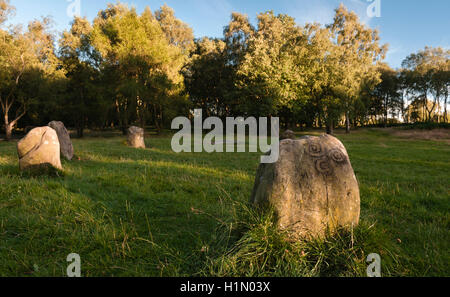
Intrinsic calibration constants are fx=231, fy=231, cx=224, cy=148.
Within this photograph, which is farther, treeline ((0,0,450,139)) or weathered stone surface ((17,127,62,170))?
treeline ((0,0,450,139))

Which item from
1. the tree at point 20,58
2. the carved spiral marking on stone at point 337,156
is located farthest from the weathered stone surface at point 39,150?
the tree at point 20,58

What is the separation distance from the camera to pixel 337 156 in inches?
127

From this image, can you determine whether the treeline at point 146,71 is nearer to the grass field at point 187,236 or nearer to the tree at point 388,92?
the tree at point 388,92

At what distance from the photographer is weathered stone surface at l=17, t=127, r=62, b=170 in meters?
6.89

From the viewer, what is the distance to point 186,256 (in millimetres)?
2902

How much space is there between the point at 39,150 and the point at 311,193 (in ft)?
25.5

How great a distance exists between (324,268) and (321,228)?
493mm

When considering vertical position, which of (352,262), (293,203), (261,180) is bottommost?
(352,262)

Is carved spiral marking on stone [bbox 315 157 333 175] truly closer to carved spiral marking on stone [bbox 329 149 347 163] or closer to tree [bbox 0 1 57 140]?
carved spiral marking on stone [bbox 329 149 347 163]

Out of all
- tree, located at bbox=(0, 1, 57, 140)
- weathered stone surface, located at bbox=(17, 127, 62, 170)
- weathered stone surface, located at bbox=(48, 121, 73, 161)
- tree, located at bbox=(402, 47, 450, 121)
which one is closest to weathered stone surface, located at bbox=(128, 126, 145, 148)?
weathered stone surface, located at bbox=(48, 121, 73, 161)
